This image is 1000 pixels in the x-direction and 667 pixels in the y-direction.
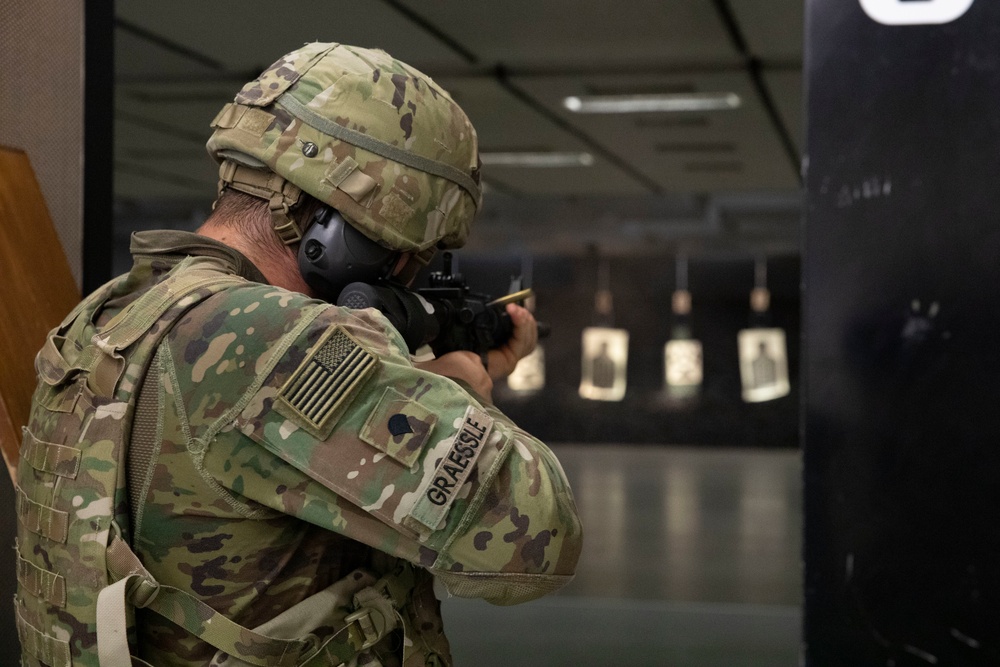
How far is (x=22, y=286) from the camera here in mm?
1404

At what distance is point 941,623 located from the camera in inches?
64.6

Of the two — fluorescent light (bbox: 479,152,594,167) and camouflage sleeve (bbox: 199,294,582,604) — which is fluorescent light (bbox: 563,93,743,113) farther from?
camouflage sleeve (bbox: 199,294,582,604)

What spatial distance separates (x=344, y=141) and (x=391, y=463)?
37 centimetres

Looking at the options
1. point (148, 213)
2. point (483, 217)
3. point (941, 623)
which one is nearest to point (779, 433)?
point (483, 217)

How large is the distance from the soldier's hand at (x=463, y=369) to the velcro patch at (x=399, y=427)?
0.78 feet

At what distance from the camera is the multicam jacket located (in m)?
0.93

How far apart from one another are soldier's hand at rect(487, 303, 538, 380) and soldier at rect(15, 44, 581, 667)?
0.85 feet

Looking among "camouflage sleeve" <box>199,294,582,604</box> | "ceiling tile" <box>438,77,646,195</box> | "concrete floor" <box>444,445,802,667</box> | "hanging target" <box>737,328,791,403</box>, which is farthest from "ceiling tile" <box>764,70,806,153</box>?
"hanging target" <box>737,328,791,403</box>

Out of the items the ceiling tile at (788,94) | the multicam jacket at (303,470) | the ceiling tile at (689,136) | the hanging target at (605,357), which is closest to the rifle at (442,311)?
the multicam jacket at (303,470)

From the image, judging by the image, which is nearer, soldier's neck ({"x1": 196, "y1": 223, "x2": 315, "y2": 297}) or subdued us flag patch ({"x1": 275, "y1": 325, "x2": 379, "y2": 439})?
subdued us flag patch ({"x1": 275, "y1": 325, "x2": 379, "y2": 439})

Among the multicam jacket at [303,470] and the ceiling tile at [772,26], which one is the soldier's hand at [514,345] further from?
the ceiling tile at [772,26]

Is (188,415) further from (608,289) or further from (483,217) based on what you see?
(608,289)

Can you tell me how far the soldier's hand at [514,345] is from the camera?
137cm

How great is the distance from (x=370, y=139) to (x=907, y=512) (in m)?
1.06
